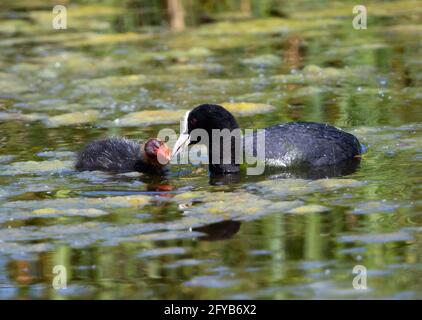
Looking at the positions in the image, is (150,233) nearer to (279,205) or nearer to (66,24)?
(279,205)

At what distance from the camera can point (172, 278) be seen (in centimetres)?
553

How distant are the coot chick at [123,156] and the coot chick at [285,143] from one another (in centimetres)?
16

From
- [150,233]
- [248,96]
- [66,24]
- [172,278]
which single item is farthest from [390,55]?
[172,278]

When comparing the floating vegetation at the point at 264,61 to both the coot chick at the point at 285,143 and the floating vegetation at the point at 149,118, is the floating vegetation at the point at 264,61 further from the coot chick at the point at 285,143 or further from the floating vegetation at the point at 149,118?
the coot chick at the point at 285,143

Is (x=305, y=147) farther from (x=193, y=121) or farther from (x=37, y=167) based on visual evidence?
(x=37, y=167)

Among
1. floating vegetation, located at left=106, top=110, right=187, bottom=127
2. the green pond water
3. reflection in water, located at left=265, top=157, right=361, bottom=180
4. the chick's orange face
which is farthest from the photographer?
floating vegetation, located at left=106, top=110, right=187, bottom=127

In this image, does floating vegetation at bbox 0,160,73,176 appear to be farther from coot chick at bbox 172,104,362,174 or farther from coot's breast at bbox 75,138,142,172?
coot chick at bbox 172,104,362,174

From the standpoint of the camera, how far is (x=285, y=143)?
829cm

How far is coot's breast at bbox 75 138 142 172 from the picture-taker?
27.6 ft

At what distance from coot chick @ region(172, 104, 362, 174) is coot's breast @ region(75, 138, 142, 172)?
0.41 metres

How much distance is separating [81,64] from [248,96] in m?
3.20

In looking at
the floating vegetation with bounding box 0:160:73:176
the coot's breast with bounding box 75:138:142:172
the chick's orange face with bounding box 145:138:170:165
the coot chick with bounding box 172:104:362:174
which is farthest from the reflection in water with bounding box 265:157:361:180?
the floating vegetation with bounding box 0:160:73:176

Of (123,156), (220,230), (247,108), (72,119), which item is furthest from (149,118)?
(220,230)

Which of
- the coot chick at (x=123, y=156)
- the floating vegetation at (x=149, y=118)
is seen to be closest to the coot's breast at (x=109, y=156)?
the coot chick at (x=123, y=156)
